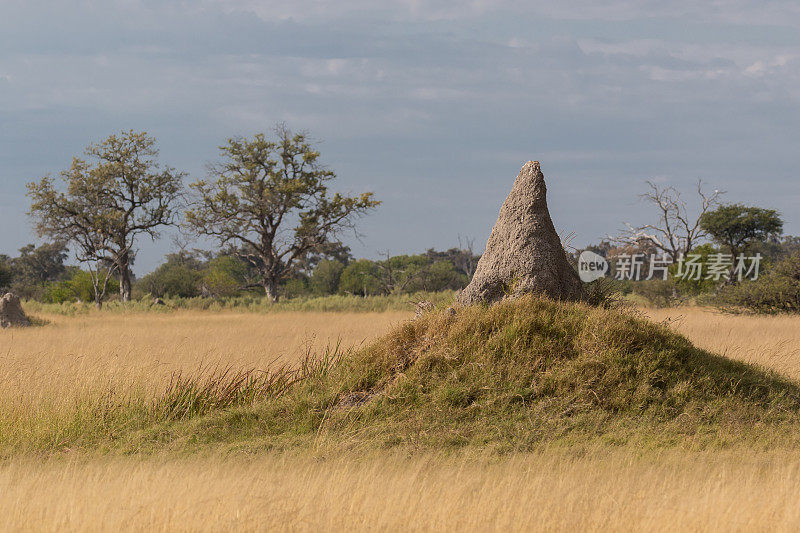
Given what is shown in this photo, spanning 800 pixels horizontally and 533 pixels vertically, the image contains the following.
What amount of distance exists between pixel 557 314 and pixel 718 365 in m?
2.35

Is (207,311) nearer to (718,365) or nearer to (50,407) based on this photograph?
(50,407)

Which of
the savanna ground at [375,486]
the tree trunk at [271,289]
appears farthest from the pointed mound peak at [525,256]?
the tree trunk at [271,289]

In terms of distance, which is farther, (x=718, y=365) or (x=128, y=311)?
(x=128, y=311)

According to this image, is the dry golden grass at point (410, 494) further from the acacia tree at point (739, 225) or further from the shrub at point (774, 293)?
the acacia tree at point (739, 225)

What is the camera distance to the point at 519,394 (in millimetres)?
7734

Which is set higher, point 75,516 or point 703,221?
point 703,221

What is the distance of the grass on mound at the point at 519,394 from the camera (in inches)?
284

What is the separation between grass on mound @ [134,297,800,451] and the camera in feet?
23.7

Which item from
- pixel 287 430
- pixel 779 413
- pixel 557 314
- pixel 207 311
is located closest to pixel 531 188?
pixel 557 314

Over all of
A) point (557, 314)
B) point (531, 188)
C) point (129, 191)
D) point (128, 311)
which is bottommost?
point (128, 311)

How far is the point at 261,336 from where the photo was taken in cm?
1775

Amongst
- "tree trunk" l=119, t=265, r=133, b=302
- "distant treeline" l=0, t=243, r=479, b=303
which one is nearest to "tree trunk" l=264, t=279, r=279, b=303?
"distant treeline" l=0, t=243, r=479, b=303

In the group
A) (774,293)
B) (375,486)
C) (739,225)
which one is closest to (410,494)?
(375,486)

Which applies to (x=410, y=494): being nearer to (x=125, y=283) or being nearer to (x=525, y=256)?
(x=525, y=256)
